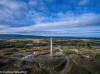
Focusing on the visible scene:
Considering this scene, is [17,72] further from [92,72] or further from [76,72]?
[92,72]

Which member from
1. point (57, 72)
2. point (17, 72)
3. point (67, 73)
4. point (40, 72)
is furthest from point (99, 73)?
point (17, 72)

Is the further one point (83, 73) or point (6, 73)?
point (83, 73)

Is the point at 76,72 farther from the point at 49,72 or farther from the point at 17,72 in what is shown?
the point at 17,72

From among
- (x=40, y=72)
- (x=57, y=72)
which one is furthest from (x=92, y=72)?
(x=40, y=72)

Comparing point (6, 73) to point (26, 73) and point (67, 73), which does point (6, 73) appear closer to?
point (26, 73)

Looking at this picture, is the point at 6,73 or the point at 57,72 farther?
the point at 57,72

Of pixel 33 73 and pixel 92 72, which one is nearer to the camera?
pixel 33 73

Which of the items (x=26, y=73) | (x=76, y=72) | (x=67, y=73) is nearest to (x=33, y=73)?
(x=26, y=73)
